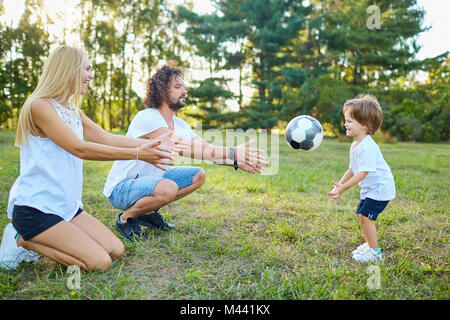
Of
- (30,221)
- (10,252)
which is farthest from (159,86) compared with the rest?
(10,252)

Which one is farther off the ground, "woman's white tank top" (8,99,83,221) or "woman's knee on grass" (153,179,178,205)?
"woman's white tank top" (8,99,83,221)

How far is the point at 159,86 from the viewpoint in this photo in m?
3.23

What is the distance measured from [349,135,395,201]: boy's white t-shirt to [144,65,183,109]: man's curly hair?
73.8 inches

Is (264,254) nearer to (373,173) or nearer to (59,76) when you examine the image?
(373,173)

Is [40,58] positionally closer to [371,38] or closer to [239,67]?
[239,67]

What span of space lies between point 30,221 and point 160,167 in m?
0.96

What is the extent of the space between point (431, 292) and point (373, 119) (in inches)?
50.9

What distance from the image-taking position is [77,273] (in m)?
2.09

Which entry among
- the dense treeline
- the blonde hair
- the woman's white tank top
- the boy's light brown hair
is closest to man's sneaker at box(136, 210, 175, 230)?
the woman's white tank top

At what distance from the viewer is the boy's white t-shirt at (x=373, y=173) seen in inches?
98.9

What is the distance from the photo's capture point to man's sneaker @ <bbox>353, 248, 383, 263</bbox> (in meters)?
2.42

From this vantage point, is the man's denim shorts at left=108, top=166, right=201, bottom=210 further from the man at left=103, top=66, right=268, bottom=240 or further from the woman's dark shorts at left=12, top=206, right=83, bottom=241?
the woman's dark shorts at left=12, top=206, right=83, bottom=241

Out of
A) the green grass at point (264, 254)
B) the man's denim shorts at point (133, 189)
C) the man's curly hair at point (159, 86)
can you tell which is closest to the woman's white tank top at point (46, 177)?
the green grass at point (264, 254)

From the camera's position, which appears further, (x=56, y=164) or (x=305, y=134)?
(x=305, y=134)
